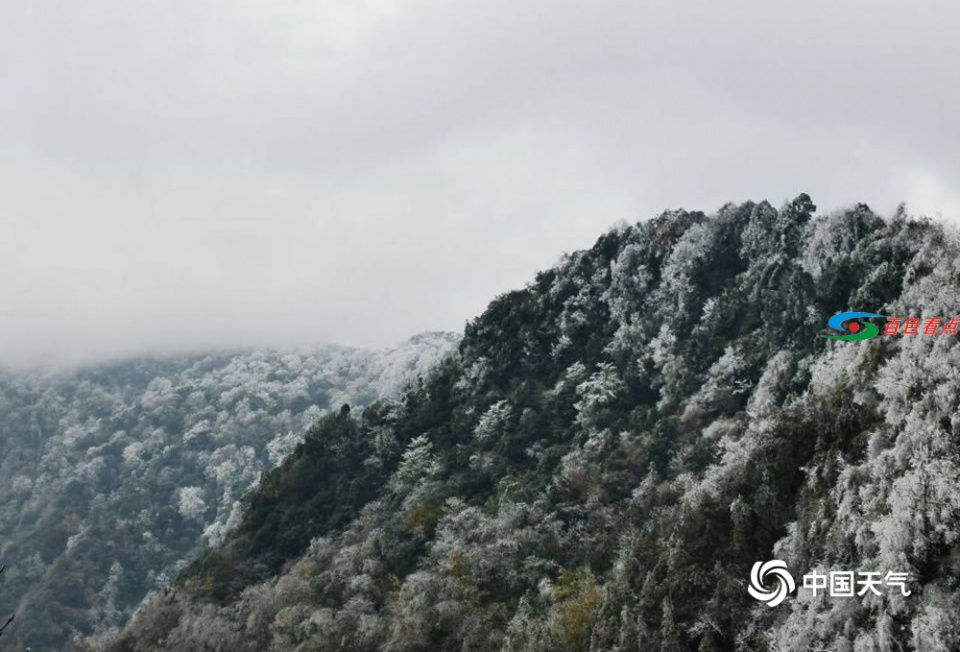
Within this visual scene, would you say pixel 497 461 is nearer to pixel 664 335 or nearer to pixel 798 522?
pixel 664 335

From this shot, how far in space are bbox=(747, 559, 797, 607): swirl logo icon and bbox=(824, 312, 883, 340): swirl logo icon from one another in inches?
862

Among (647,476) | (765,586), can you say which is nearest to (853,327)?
(647,476)

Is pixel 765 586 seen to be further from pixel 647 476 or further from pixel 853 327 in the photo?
pixel 853 327

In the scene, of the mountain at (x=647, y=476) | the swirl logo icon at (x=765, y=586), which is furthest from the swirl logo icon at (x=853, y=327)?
the swirl logo icon at (x=765, y=586)

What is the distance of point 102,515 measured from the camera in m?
192

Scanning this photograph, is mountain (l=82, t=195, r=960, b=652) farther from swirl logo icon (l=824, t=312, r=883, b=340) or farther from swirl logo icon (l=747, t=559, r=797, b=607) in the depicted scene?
swirl logo icon (l=824, t=312, r=883, b=340)

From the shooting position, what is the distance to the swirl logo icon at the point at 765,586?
4947 cm

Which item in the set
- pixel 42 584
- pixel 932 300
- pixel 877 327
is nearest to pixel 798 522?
pixel 932 300

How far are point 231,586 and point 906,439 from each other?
6752 centimetres

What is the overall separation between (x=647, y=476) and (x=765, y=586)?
2424 centimetres

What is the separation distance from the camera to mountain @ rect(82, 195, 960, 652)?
4653 centimetres

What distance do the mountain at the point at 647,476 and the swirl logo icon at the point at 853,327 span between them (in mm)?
753

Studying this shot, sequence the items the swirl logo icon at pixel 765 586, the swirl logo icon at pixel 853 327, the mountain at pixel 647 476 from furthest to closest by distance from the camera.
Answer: the swirl logo icon at pixel 853 327
the swirl logo icon at pixel 765 586
the mountain at pixel 647 476

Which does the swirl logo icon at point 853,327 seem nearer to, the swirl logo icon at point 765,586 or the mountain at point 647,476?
the mountain at point 647,476
